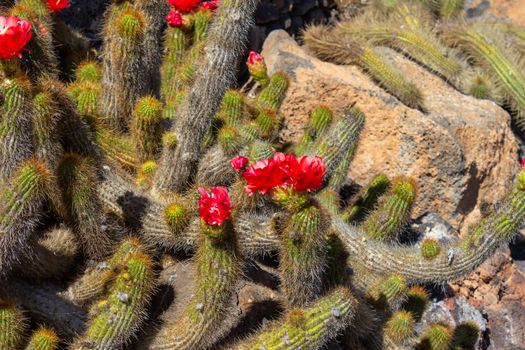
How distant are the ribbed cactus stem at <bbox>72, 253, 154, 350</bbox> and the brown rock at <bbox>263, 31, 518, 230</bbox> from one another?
2.50 metres

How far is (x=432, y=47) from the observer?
21.1 ft

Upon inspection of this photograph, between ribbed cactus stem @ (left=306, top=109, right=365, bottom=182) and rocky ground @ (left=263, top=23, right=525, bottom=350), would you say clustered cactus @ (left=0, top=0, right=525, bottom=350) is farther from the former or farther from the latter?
rocky ground @ (left=263, top=23, right=525, bottom=350)

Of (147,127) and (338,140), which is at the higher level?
(338,140)

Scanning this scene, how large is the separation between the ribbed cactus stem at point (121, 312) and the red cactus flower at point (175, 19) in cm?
211

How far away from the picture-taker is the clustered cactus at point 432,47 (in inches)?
244

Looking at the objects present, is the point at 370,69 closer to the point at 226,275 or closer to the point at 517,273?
the point at 517,273

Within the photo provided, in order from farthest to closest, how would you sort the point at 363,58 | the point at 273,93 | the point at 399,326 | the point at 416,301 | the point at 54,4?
the point at 363,58 → the point at 54,4 → the point at 273,93 → the point at 416,301 → the point at 399,326

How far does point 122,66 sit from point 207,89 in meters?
0.68

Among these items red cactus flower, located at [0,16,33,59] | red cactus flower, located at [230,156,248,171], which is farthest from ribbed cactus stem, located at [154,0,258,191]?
red cactus flower, located at [0,16,33,59]

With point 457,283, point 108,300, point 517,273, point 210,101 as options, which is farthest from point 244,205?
point 517,273

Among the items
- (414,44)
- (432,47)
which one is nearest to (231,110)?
(414,44)

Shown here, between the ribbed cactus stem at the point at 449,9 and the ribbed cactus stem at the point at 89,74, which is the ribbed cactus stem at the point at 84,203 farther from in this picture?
the ribbed cactus stem at the point at 449,9

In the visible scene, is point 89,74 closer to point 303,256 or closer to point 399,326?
point 303,256

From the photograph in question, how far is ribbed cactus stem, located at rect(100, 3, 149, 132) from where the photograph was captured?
4.29 m
